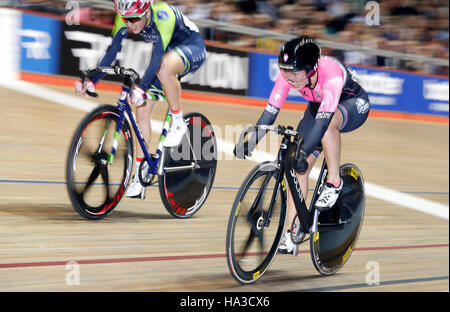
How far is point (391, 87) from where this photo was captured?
38.2 feet

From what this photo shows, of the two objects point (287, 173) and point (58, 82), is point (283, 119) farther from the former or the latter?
point (287, 173)

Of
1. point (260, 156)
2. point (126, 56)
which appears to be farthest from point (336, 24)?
point (260, 156)

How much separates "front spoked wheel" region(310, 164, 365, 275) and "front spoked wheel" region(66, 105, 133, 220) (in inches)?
45.1

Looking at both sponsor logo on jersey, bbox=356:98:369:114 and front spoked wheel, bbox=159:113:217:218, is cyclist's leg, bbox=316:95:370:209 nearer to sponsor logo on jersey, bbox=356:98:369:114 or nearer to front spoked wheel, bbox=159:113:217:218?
sponsor logo on jersey, bbox=356:98:369:114

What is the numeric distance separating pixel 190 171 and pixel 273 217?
1202 mm

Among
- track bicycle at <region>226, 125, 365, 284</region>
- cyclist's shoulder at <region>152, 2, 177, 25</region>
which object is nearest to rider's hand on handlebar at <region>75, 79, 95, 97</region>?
cyclist's shoulder at <region>152, 2, 177, 25</region>

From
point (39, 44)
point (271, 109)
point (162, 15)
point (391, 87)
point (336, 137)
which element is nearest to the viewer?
point (271, 109)

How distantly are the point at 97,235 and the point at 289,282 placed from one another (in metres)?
1.04

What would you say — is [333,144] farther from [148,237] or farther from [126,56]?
[126,56]

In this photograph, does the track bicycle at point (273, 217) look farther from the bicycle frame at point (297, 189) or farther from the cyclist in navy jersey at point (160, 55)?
the cyclist in navy jersey at point (160, 55)

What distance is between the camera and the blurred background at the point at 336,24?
29.6 ft

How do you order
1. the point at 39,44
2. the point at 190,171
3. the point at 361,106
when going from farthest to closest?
the point at 39,44 → the point at 190,171 → the point at 361,106
